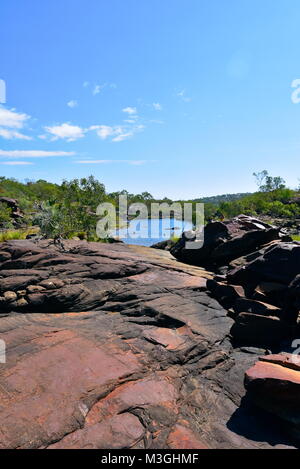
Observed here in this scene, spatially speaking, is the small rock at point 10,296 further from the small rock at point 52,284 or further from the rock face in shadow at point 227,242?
the rock face in shadow at point 227,242

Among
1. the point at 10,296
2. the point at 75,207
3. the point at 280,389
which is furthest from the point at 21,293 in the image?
the point at 75,207

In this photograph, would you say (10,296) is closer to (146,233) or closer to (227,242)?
(227,242)

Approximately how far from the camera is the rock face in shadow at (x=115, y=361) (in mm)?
6191

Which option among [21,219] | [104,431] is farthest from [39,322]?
[21,219]

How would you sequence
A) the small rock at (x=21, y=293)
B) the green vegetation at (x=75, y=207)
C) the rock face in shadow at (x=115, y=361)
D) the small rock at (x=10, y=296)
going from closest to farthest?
the rock face in shadow at (x=115, y=361) → the small rock at (x=10, y=296) → the small rock at (x=21, y=293) → the green vegetation at (x=75, y=207)

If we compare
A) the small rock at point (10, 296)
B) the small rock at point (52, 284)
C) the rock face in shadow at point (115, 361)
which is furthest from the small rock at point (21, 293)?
the small rock at point (52, 284)

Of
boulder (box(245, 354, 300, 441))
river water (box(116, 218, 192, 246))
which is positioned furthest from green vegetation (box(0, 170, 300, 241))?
boulder (box(245, 354, 300, 441))

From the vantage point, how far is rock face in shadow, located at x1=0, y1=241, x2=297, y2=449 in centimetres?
619

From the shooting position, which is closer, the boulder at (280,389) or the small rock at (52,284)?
the boulder at (280,389)

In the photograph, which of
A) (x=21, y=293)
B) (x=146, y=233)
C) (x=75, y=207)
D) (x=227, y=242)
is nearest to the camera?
(x=21, y=293)

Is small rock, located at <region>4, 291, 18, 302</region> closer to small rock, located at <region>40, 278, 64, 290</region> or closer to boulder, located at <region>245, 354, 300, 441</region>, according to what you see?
small rock, located at <region>40, 278, 64, 290</region>

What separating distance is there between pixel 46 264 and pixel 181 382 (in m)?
9.09

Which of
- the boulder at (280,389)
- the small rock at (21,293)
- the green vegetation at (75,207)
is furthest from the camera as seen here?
the green vegetation at (75,207)

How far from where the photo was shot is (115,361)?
27.3 ft
